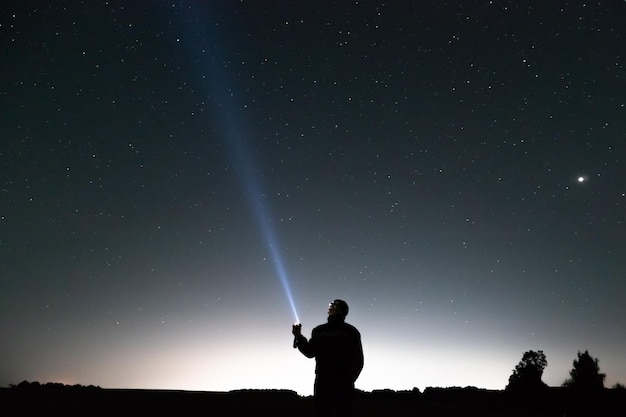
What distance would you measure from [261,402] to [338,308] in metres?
6.91

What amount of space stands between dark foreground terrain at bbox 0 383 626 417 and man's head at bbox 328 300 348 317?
4.62 metres

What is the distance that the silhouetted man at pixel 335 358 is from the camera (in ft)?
13.5

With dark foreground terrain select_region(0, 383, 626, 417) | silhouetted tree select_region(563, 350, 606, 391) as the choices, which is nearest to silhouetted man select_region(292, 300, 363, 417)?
dark foreground terrain select_region(0, 383, 626, 417)

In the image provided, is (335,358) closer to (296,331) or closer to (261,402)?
(296,331)

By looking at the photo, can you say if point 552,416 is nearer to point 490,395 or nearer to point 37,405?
point 490,395

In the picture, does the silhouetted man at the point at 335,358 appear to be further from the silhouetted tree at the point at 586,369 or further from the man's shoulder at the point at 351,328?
the silhouetted tree at the point at 586,369

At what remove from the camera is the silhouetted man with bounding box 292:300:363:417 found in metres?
4.11

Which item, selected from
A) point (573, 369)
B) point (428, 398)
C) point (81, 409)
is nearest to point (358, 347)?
point (81, 409)

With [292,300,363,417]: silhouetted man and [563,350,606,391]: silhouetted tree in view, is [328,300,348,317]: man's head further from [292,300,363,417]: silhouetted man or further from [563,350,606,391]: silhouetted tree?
[563,350,606,391]: silhouetted tree

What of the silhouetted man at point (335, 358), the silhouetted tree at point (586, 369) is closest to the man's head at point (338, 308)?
the silhouetted man at point (335, 358)

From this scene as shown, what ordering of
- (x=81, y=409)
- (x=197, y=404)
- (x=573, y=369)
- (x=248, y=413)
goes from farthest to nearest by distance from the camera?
(x=573, y=369) → (x=197, y=404) → (x=248, y=413) → (x=81, y=409)

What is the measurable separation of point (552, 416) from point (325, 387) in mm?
10558

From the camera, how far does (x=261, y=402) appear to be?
33.1ft

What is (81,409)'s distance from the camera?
696cm
